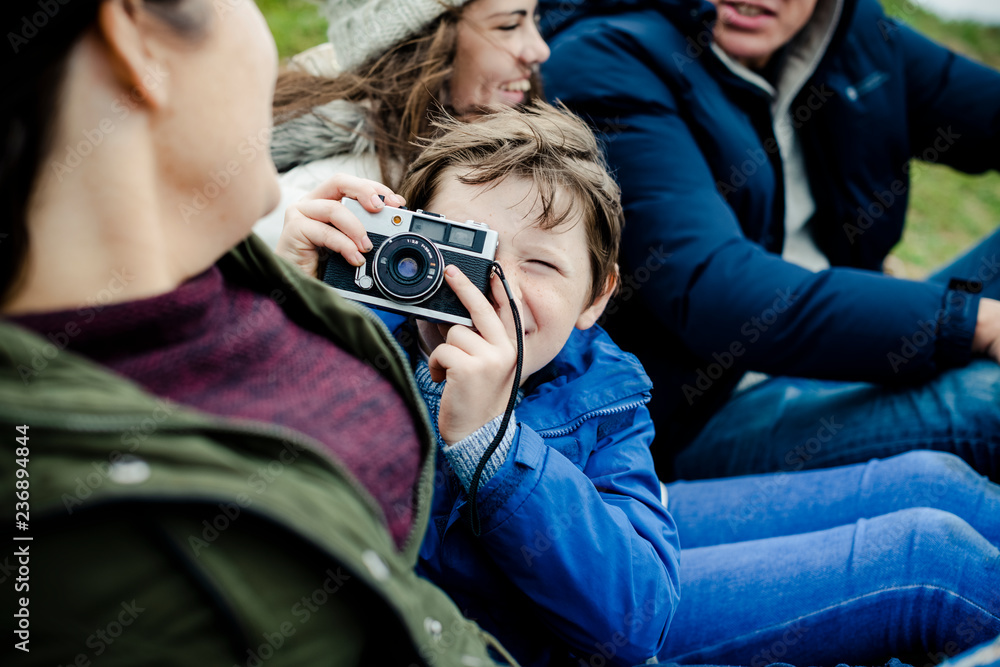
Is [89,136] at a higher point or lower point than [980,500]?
higher

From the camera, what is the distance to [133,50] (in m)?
0.68

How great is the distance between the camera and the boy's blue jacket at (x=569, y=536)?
3.42 feet

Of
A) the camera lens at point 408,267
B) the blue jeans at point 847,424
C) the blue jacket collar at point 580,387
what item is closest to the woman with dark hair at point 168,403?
the camera lens at point 408,267

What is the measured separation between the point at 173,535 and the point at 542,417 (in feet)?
2.27

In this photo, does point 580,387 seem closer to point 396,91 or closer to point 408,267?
point 408,267

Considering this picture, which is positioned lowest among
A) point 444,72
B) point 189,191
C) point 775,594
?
point 775,594

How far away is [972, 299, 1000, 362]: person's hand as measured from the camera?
173cm

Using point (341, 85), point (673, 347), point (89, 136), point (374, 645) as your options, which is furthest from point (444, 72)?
point (374, 645)

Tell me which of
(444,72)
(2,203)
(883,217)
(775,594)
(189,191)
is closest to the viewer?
(2,203)

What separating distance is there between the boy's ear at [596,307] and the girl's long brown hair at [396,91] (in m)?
0.58

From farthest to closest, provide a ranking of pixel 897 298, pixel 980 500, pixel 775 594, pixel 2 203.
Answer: pixel 897 298 < pixel 980 500 < pixel 775 594 < pixel 2 203

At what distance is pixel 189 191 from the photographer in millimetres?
778

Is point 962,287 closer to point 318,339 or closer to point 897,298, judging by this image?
point 897,298

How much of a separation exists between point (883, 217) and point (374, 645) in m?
2.11
